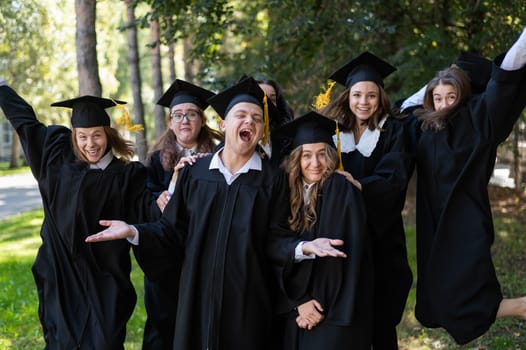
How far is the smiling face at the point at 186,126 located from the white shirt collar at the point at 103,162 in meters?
0.61

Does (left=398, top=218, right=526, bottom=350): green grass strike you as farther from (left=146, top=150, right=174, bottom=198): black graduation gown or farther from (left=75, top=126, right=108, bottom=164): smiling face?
(left=75, top=126, right=108, bottom=164): smiling face

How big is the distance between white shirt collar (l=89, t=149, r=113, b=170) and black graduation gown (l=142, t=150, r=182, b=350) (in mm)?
464

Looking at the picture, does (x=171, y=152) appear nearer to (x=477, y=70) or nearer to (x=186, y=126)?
(x=186, y=126)

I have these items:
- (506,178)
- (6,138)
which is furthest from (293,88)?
(6,138)

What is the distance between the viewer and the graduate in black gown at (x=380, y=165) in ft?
14.3

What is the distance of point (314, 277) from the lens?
402cm

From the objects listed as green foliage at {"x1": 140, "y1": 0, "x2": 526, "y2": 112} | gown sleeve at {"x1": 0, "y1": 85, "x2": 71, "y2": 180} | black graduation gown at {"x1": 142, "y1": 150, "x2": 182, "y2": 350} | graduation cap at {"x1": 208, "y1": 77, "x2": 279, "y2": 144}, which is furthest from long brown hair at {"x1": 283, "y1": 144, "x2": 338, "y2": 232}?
green foliage at {"x1": 140, "y1": 0, "x2": 526, "y2": 112}

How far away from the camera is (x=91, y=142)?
4.47 meters

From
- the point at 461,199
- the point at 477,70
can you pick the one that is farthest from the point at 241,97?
the point at 477,70

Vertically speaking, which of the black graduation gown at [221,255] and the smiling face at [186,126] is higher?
the smiling face at [186,126]

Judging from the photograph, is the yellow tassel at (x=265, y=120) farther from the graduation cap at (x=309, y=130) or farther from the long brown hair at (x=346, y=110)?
the long brown hair at (x=346, y=110)

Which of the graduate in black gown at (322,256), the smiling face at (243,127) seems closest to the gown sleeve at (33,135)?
the smiling face at (243,127)

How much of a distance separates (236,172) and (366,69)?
1357 millimetres

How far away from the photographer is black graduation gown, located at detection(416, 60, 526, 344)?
441 centimetres
